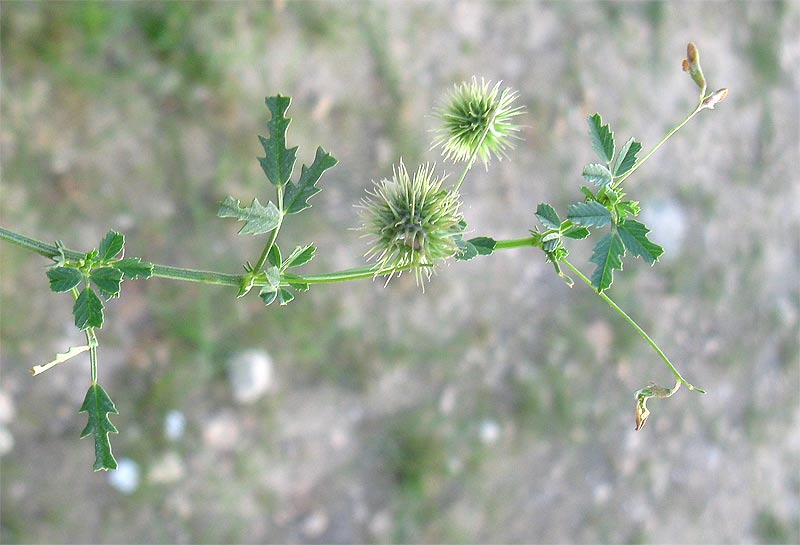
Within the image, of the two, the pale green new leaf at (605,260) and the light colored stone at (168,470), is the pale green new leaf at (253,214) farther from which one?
the light colored stone at (168,470)

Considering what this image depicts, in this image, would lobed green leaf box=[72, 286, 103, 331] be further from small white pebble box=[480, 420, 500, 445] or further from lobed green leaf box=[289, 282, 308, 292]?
small white pebble box=[480, 420, 500, 445]

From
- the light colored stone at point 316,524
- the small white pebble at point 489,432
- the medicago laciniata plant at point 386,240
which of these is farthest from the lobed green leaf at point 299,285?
the small white pebble at point 489,432

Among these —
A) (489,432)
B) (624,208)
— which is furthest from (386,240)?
(489,432)

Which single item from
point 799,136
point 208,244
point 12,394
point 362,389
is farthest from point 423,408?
point 799,136

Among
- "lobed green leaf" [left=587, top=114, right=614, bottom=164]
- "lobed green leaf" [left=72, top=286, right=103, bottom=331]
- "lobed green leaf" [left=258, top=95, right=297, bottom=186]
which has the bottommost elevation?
"lobed green leaf" [left=72, top=286, right=103, bottom=331]

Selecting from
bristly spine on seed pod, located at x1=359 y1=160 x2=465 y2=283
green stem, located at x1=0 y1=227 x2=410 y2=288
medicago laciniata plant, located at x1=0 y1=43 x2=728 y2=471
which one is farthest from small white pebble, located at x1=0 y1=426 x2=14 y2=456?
bristly spine on seed pod, located at x1=359 y1=160 x2=465 y2=283

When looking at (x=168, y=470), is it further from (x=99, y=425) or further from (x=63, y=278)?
(x=63, y=278)

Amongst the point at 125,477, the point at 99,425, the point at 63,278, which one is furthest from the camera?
the point at 125,477
